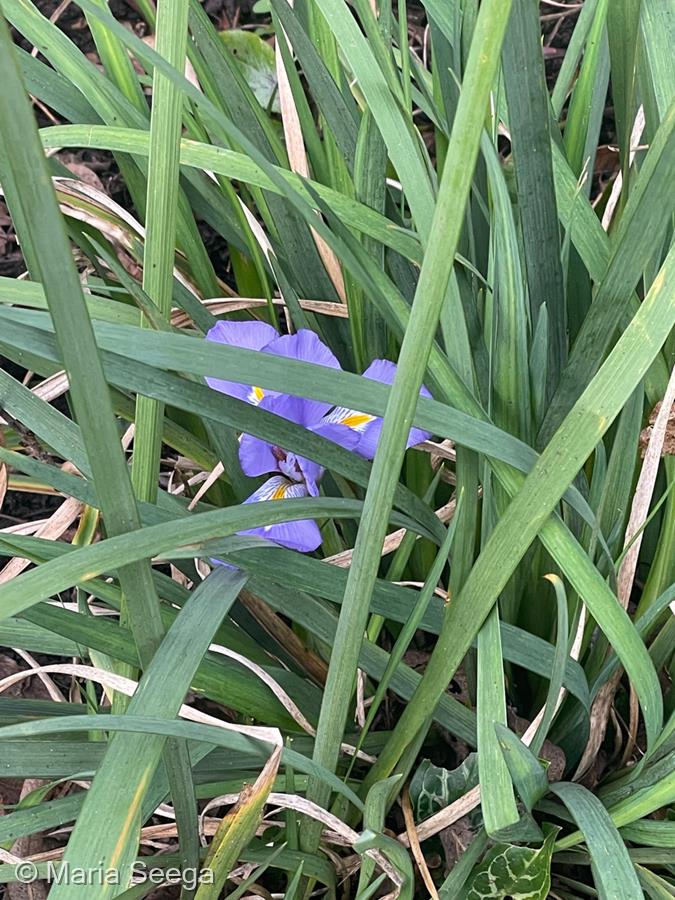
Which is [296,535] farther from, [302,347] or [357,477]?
[302,347]

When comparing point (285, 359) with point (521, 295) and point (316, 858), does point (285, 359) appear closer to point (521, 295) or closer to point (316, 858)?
point (521, 295)

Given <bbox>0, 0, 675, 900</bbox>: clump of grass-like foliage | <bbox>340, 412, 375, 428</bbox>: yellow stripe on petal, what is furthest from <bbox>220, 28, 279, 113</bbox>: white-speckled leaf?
<bbox>340, 412, 375, 428</bbox>: yellow stripe on petal

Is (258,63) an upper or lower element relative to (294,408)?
upper

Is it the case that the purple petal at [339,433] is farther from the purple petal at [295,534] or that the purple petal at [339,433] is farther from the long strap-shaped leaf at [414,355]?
the long strap-shaped leaf at [414,355]

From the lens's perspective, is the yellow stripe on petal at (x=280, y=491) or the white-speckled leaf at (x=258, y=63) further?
the white-speckled leaf at (x=258, y=63)

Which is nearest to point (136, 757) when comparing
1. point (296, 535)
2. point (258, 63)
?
point (296, 535)

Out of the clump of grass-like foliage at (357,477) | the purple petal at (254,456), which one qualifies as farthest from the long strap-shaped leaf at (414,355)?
the purple petal at (254,456)

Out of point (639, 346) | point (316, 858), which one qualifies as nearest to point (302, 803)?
point (316, 858)
